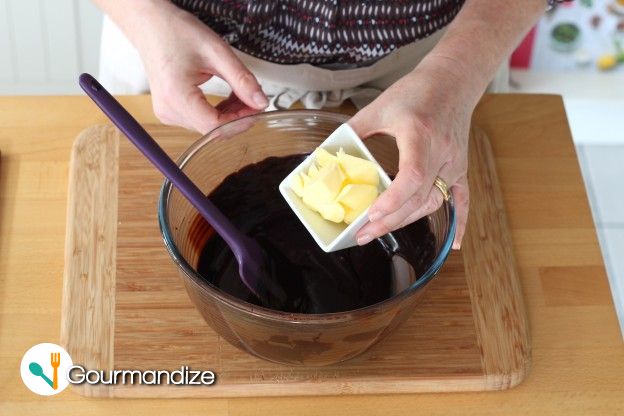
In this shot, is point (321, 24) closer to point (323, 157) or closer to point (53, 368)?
point (323, 157)

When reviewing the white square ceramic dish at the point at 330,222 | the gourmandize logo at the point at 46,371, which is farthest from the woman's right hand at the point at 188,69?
the gourmandize logo at the point at 46,371

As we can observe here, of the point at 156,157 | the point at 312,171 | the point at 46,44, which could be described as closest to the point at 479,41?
the point at 312,171

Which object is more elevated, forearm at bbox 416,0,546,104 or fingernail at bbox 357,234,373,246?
forearm at bbox 416,0,546,104

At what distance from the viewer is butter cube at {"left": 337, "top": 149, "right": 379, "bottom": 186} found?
31.7 inches

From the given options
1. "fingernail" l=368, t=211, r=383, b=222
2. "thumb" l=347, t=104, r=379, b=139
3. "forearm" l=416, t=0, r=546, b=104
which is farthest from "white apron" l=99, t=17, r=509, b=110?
"fingernail" l=368, t=211, r=383, b=222

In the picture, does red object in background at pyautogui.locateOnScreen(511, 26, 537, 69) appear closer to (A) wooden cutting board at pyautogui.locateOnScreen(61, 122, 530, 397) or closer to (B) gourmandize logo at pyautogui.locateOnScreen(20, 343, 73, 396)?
(A) wooden cutting board at pyautogui.locateOnScreen(61, 122, 530, 397)

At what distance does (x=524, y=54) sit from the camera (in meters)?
2.02

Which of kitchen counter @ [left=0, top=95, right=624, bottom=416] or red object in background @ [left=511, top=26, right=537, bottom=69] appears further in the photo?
red object in background @ [left=511, top=26, right=537, bottom=69]

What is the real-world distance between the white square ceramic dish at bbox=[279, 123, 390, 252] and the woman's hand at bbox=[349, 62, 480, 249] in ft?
0.05

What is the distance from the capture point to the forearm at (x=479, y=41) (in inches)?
36.9

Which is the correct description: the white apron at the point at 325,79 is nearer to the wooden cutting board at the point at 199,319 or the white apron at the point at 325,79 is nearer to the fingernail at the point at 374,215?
the wooden cutting board at the point at 199,319

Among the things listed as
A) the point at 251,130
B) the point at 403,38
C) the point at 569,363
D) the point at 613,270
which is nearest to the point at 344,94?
the point at 403,38

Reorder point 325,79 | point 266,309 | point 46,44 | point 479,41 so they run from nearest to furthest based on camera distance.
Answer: point 266,309 → point 479,41 → point 325,79 → point 46,44

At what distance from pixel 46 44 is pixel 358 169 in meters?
1.32
